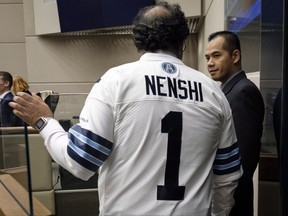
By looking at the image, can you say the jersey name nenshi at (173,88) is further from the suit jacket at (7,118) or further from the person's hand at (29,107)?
the suit jacket at (7,118)

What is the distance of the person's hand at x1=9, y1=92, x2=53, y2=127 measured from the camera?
105cm

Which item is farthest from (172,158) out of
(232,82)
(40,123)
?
(232,82)

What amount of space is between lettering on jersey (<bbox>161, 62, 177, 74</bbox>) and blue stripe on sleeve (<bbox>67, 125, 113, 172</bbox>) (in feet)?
0.95

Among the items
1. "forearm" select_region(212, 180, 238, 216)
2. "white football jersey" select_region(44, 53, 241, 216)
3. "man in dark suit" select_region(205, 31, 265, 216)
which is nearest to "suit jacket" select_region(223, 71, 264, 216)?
"man in dark suit" select_region(205, 31, 265, 216)

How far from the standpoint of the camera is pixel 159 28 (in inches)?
40.6

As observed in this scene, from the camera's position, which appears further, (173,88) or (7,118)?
(7,118)

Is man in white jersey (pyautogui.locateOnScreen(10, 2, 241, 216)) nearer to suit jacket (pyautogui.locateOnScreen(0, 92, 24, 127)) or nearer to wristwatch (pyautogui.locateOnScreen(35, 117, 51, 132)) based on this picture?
wristwatch (pyautogui.locateOnScreen(35, 117, 51, 132))

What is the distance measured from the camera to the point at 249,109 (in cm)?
151

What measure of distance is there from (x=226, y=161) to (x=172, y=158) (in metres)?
0.24

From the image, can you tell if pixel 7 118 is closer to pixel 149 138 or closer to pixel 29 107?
pixel 29 107

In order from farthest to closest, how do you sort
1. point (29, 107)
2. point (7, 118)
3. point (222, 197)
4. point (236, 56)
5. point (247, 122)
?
point (7, 118) → point (236, 56) → point (247, 122) → point (222, 197) → point (29, 107)

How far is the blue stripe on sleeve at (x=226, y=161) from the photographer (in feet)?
3.77

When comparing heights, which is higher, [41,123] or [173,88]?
[173,88]

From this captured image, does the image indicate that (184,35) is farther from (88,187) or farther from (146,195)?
(88,187)
